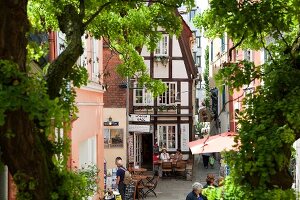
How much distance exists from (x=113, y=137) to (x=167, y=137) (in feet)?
21.7

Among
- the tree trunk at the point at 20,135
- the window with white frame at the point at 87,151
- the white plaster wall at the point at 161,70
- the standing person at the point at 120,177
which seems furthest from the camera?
the white plaster wall at the point at 161,70

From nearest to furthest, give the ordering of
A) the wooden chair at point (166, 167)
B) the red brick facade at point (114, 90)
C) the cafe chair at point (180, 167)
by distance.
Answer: the red brick facade at point (114, 90), the wooden chair at point (166, 167), the cafe chair at point (180, 167)

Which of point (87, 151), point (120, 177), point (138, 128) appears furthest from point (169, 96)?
point (87, 151)

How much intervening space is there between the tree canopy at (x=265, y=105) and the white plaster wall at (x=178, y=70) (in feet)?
72.0

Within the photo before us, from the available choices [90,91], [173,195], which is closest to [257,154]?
[90,91]

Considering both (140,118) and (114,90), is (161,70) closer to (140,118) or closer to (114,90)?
(140,118)

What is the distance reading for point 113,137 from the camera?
21.8 metres

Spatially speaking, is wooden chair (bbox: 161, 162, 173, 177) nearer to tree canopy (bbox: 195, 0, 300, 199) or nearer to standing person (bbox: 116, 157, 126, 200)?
standing person (bbox: 116, 157, 126, 200)

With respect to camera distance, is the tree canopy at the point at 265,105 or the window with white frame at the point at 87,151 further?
the window with white frame at the point at 87,151

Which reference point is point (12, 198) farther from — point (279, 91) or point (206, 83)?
point (206, 83)

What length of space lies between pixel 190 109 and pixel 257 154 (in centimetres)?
2295

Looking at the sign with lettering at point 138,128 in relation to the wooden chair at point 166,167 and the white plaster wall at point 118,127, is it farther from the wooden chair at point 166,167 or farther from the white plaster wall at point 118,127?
the white plaster wall at point 118,127

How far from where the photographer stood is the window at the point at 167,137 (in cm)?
2780

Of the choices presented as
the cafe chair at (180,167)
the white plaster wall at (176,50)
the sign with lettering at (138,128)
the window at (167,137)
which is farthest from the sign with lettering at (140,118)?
the white plaster wall at (176,50)
